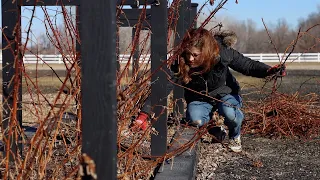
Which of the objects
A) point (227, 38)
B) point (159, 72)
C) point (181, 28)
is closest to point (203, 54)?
point (227, 38)

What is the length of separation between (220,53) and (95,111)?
360cm

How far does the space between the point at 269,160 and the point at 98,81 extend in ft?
11.2

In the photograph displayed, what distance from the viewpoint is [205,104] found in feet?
18.9

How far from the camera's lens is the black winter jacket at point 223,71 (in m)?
5.44

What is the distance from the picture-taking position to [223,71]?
5.67 metres

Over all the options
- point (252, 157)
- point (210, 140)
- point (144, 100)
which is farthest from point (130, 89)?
point (210, 140)

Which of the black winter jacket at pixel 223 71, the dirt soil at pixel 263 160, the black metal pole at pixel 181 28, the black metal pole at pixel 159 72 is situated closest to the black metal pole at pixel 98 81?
the black metal pole at pixel 159 72

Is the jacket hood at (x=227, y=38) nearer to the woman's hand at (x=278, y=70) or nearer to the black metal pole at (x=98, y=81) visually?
the woman's hand at (x=278, y=70)

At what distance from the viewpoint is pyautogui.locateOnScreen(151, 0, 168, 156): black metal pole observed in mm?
3945

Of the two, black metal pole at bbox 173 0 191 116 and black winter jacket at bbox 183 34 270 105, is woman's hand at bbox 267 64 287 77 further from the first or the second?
black metal pole at bbox 173 0 191 116

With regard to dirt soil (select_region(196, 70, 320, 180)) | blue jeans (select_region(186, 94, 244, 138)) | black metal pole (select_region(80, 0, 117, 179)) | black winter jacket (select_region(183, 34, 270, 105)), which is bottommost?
dirt soil (select_region(196, 70, 320, 180))

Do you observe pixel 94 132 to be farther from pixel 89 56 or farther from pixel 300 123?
pixel 300 123

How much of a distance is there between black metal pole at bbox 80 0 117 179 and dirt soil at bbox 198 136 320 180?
2559 mm

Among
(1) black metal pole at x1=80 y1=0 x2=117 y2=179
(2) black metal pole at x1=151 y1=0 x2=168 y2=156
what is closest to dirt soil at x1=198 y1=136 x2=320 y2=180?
(2) black metal pole at x1=151 y1=0 x2=168 y2=156
